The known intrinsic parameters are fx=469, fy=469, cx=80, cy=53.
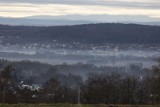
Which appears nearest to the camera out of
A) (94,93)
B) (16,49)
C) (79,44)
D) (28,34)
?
(94,93)

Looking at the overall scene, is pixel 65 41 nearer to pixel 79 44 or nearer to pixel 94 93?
pixel 79 44

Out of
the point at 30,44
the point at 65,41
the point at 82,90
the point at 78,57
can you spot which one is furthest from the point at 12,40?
the point at 82,90

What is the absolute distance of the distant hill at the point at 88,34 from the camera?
81.4 meters

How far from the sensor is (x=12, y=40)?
9250 cm

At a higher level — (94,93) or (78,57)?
(94,93)

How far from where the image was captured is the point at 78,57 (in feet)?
337

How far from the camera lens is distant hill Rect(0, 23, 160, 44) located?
267 feet

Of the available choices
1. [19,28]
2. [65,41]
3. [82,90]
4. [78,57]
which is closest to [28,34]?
[19,28]

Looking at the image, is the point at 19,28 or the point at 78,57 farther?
the point at 78,57

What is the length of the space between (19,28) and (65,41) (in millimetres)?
10073

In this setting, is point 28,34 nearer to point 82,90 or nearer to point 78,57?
point 78,57

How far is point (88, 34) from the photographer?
84.1 m

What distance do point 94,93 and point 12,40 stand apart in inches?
2803

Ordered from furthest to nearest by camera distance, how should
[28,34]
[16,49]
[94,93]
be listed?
1. [16,49]
2. [28,34]
3. [94,93]
